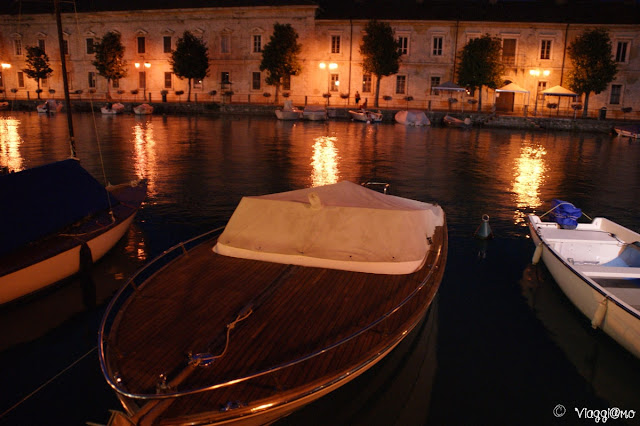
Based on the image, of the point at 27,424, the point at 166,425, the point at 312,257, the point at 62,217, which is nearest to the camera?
the point at 166,425

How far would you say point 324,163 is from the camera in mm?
21859

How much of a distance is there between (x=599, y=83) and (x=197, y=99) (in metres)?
40.7

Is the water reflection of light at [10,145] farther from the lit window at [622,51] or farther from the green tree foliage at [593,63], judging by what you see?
the lit window at [622,51]

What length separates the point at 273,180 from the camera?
18.1m

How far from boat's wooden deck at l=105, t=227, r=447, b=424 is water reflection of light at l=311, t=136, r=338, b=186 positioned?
10790 mm

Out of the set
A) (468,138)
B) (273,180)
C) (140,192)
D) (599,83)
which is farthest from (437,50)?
(140,192)

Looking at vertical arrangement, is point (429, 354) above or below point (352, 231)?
below

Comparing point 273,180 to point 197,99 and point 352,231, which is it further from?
point 197,99

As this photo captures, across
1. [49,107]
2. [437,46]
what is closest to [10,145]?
[49,107]

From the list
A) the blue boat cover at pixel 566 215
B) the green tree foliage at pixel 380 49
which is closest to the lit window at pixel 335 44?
the green tree foliage at pixel 380 49

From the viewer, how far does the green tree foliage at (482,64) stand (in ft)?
149

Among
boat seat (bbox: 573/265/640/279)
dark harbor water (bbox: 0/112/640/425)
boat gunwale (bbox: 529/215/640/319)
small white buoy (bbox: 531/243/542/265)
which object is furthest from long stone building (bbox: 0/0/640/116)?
boat seat (bbox: 573/265/640/279)

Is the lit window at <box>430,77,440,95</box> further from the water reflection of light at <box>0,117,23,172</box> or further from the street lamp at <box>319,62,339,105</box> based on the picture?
the water reflection of light at <box>0,117,23,172</box>

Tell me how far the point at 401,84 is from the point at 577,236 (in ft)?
146
